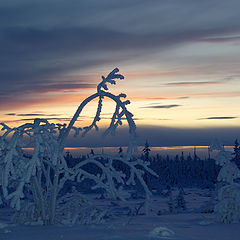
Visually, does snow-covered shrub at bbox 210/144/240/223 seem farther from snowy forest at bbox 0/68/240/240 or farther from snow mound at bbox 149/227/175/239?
snow mound at bbox 149/227/175/239

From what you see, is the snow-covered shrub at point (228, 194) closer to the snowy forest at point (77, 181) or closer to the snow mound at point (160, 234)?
the snowy forest at point (77, 181)

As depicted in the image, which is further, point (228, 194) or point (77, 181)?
point (228, 194)

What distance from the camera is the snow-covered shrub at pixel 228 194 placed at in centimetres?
1120

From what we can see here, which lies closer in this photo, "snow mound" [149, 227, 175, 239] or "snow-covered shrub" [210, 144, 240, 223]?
"snow mound" [149, 227, 175, 239]

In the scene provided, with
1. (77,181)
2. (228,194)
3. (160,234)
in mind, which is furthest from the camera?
(228,194)

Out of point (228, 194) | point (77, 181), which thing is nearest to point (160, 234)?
point (77, 181)

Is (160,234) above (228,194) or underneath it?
underneath

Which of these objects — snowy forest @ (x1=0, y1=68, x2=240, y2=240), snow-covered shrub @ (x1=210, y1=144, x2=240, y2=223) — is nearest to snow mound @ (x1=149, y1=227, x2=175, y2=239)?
snowy forest @ (x1=0, y1=68, x2=240, y2=240)

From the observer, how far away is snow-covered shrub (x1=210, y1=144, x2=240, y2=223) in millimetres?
11195

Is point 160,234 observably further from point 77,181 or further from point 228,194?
point 228,194

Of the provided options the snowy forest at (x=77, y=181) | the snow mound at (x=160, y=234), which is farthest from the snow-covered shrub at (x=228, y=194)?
the snow mound at (x=160, y=234)

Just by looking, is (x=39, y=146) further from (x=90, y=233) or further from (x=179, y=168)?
(x=179, y=168)

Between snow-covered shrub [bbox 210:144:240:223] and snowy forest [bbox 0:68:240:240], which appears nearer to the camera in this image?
snowy forest [bbox 0:68:240:240]

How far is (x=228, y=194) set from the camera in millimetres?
11695
